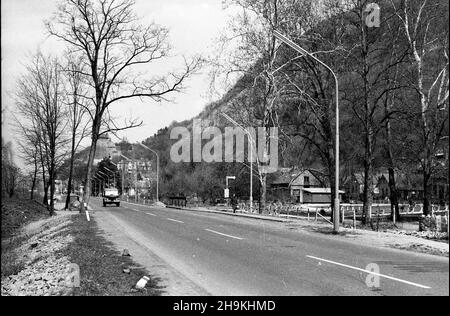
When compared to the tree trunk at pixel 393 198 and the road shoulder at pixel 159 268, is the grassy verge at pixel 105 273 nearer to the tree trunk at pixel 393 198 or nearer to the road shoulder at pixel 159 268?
the road shoulder at pixel 159 268

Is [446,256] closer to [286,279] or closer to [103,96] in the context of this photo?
[286,279]

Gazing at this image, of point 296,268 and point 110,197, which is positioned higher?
point 110,197

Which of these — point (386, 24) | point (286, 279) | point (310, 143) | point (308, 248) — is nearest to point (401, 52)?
point (386, 24)

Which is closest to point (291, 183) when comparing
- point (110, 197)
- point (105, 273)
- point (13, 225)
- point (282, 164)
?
point (282, 164)

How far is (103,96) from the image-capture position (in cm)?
2903

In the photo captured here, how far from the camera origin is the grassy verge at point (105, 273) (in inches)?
273

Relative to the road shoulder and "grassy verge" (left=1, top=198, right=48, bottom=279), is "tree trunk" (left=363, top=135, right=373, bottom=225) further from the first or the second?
"grassy verge" (left=1, top=198, right=48, bottom=279)

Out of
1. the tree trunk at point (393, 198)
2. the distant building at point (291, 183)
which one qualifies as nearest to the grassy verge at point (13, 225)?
the distant building at point (291, 183)

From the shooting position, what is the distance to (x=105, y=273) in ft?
27.3

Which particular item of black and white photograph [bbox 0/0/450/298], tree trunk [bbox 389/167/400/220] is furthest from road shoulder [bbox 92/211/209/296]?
tree trunk [bbox 389/167/400/220]

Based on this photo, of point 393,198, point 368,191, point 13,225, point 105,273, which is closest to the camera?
point 105,273

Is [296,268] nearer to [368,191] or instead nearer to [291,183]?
[368,191]
